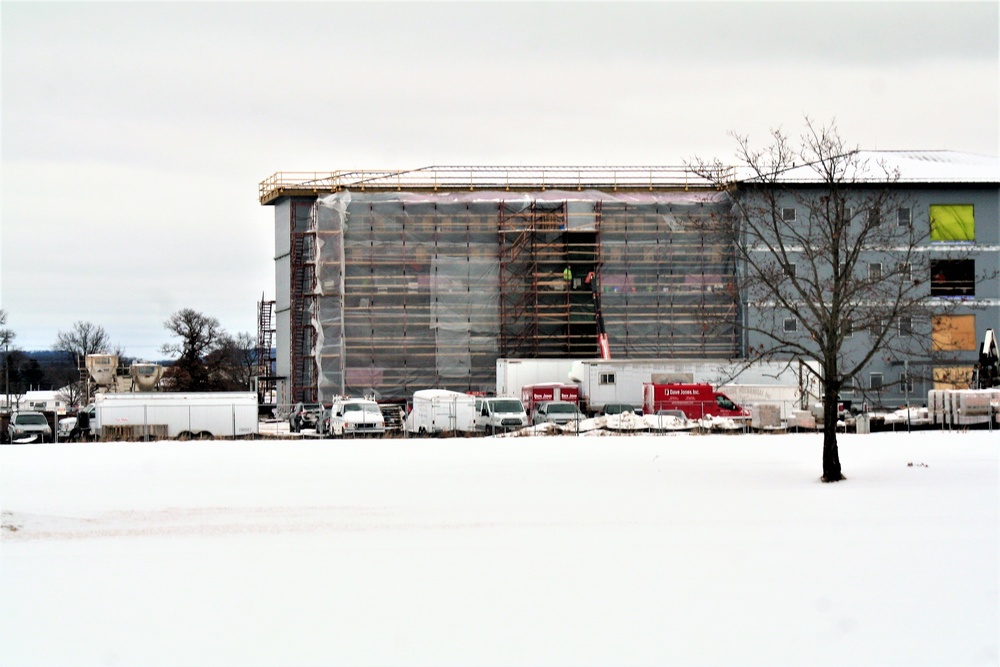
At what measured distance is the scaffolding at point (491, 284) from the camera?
2484 inches

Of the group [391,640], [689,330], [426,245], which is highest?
[426,245]

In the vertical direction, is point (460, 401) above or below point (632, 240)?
below

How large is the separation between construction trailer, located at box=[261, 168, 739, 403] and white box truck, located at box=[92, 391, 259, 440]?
16.3 meters

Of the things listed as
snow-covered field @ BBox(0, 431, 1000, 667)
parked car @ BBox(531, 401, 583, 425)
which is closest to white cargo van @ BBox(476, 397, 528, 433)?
parked car @ BBox(531, 401, 583, 425)

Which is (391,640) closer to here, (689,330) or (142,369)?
(689,330)

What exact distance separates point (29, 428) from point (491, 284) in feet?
82.6

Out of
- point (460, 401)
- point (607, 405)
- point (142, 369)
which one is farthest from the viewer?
point (142, 369)

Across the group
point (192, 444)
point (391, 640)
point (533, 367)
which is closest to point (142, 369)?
point (533, 367)

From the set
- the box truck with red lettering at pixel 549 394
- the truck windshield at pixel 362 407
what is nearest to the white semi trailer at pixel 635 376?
the box truck with red lettering at pixel 549 394

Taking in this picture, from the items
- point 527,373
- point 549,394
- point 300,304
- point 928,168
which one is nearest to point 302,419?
point 527,373

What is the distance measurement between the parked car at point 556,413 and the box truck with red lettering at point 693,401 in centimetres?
366

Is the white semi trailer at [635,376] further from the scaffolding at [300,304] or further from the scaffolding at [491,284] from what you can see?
the scaffolding at [300,304]

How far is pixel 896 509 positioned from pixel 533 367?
115ft

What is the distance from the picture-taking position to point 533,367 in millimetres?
54000
